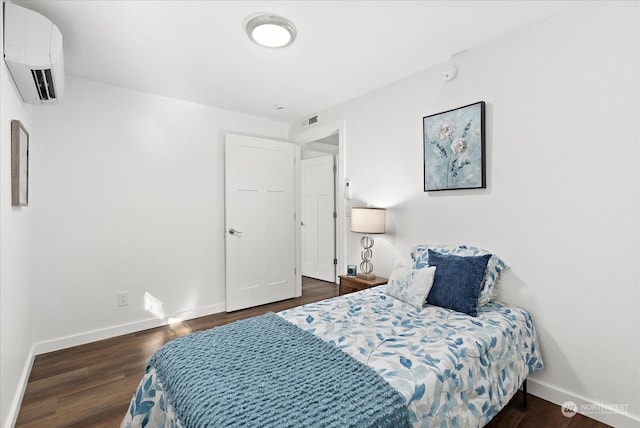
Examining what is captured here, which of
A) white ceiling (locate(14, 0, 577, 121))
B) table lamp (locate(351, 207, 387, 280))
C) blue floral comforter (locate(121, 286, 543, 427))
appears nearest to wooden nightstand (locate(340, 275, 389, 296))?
table lamp (locate(351, 207, 387, 280))

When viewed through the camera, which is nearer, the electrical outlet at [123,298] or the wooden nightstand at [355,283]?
the wooden nightstand at [355,283]

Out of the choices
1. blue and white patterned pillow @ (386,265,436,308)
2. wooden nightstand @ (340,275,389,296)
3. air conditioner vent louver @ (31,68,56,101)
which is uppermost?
air conditioner vent louver @ (31,68,56,101)

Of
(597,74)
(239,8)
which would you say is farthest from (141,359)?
(597,74)

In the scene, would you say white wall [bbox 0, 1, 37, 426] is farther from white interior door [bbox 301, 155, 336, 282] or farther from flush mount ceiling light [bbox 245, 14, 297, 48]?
white interior door [bbox 301, 155, 336, 282]

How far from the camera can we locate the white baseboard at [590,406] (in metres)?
1.71

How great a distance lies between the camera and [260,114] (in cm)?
394

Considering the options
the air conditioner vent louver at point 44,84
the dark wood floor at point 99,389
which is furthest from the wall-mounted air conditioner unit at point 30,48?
the dark wood floor at point 99,389

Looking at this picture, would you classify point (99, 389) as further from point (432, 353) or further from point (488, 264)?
point (488, 264)

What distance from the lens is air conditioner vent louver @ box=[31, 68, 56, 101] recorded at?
6.31 ft

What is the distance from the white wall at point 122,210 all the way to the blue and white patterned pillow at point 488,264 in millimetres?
2395

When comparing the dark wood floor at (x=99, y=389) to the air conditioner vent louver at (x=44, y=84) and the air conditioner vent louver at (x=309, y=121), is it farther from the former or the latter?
the air conditioner vent louver at (x=309, y=121)

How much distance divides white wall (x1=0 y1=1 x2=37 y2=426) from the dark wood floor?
5.2 inches

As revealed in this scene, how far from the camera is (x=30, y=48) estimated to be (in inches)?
70.3

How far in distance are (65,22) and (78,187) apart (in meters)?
1.42
